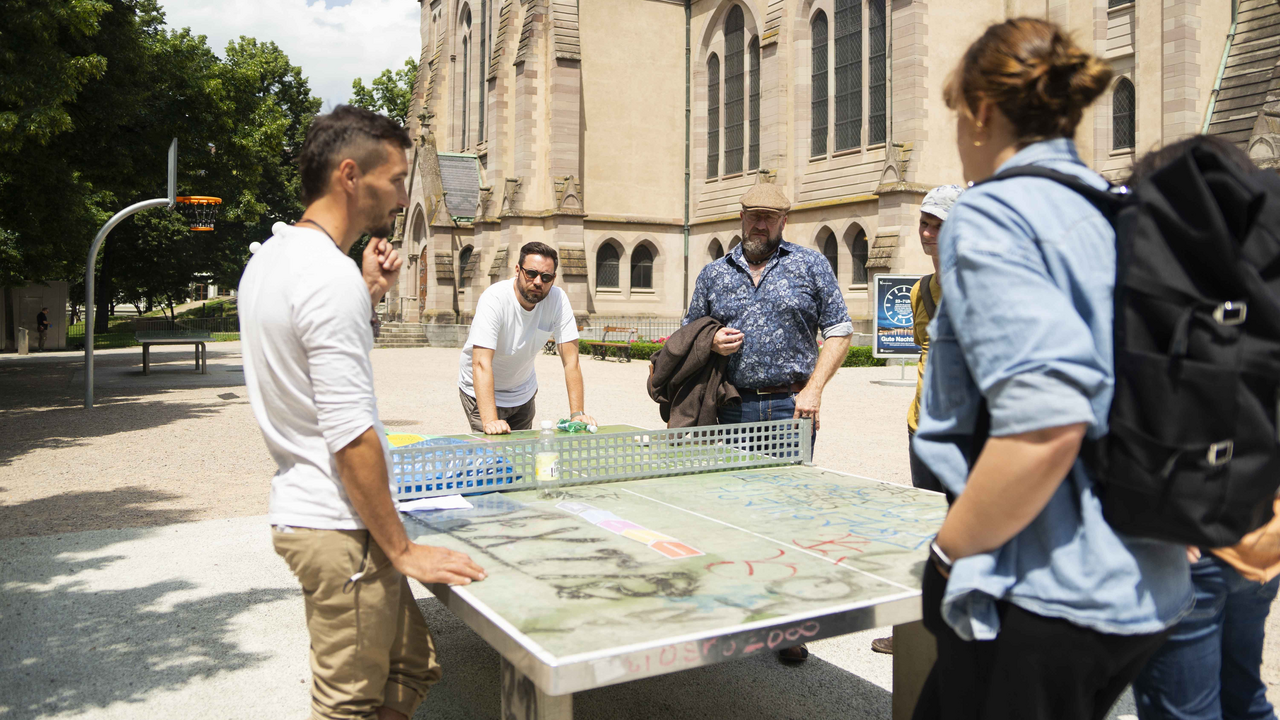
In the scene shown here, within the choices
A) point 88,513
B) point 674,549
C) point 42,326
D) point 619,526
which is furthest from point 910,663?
point 42,326

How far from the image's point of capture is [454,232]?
38.7 metres

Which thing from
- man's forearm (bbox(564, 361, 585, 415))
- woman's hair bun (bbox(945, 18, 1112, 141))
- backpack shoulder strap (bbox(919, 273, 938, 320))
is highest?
woman's hair bun (bbox(945, 18, 1112, 141))

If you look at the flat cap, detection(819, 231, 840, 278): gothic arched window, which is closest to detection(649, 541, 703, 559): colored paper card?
the flat cap

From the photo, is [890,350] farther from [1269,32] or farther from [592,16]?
[592,16]

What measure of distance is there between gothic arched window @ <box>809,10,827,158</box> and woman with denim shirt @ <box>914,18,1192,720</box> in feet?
94.0

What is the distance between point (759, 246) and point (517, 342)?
5.23 feet

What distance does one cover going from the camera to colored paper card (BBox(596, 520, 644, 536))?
3.14 meters

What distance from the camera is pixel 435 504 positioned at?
353cm

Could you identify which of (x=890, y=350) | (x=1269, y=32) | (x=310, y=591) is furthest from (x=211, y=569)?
(x=1269, y=32)

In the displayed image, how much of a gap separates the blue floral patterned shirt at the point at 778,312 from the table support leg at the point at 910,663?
214 centimetres

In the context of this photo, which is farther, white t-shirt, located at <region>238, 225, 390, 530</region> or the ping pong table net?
the ping pong table net

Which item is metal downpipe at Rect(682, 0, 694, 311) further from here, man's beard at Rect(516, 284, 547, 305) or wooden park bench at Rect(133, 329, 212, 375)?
man's beard at Rect(516, 284, 547, 305)

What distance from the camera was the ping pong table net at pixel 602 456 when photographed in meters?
3.75

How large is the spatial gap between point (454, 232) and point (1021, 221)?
126ft
